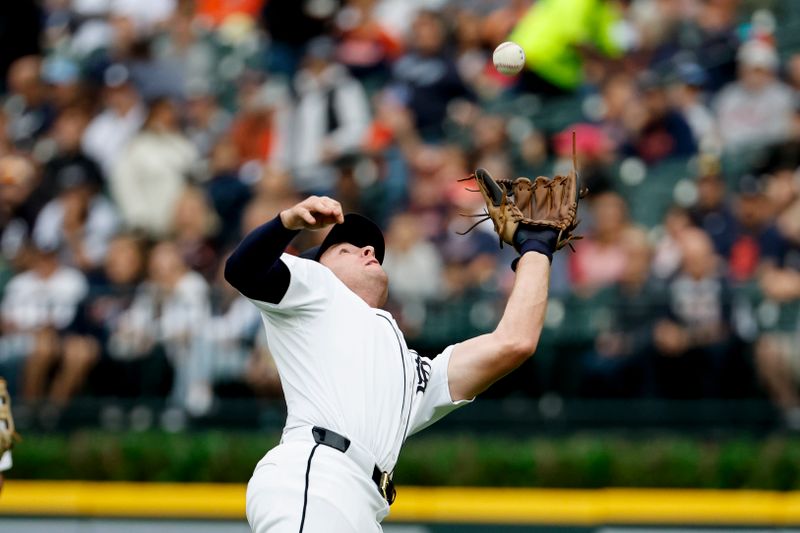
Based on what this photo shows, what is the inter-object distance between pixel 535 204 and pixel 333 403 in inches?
39.7

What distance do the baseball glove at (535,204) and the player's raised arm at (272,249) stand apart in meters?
0.62

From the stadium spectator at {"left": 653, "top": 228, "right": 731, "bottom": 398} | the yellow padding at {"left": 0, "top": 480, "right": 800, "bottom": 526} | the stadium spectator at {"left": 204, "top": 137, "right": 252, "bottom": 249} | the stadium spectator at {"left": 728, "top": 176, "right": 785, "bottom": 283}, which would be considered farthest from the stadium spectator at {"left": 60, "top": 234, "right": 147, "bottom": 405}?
the stadium spectator at {"left": 728, "top": 176, "right": 785, "bottom": 283}

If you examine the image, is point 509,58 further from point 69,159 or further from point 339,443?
point 69,159

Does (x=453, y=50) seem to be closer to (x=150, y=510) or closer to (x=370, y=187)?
→ (x=370, y=187)

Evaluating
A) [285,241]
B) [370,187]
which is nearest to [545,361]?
[370,187]

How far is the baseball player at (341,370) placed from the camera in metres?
4.52

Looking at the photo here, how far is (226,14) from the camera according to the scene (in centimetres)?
1436

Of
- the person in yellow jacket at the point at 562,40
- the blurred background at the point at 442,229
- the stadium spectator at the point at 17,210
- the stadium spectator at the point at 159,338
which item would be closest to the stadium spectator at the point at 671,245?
the blurred background at the point at 442,229

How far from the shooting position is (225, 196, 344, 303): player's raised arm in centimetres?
445

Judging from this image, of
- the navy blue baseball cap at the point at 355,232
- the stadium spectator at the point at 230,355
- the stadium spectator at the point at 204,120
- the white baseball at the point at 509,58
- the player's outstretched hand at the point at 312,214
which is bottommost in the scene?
the stadium spectator at the point at 230,355

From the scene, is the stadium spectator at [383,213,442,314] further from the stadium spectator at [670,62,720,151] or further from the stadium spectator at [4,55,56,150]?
the stadium spectator at [4,55,56,150]

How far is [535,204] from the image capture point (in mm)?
4887

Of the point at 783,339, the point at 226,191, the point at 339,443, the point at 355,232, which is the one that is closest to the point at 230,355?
the point at 226,191

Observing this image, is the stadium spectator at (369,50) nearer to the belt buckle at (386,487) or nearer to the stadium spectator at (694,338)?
the stadium spectator at (694,338)
